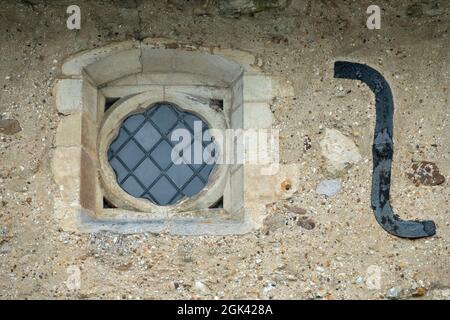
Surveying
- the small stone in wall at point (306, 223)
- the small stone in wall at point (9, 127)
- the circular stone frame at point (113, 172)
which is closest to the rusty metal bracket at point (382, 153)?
the small stone in wall at point (306, 223)

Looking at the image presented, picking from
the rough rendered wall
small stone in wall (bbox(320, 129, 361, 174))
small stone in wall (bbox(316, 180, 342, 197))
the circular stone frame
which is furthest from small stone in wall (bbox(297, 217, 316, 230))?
the circular stone frame

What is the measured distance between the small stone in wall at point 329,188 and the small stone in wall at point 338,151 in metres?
0.06

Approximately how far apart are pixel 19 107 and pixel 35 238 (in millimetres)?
725

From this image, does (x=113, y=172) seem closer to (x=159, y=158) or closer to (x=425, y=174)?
(x=159, y=158)

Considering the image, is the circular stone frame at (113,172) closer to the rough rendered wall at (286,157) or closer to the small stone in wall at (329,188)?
the rough rendered wall at (286,157)

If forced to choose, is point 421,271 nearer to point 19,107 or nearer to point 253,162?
point 253,162

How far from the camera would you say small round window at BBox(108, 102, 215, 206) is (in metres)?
6.44

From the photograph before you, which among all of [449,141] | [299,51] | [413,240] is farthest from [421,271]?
[299,51]

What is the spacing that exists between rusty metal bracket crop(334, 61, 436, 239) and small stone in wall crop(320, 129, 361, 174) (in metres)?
0.11

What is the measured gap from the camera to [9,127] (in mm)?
6203

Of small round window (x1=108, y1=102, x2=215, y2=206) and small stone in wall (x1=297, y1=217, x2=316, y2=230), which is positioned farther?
small round window (x1=108, y1=102, x2=215, y2=206)

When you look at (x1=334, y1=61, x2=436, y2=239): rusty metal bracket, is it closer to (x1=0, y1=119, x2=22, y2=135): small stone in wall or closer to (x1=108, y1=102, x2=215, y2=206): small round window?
(x1=108, y1=102, x2=215, y2=206): small round window

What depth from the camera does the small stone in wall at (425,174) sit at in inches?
240
